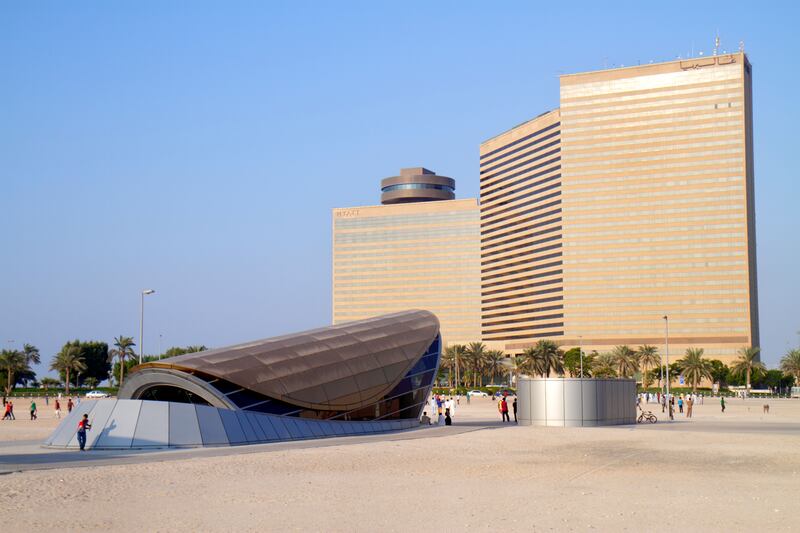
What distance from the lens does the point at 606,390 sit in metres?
44.8

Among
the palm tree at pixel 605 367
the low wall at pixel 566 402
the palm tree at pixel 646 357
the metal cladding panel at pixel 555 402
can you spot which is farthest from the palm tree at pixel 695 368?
the metal cladding panel at pixel 555 402

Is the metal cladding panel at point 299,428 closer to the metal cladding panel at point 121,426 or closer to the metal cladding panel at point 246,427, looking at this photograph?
the metal cladding panel at point 246,427

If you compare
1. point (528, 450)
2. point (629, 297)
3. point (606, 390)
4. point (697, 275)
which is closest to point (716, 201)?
point (697, 275)

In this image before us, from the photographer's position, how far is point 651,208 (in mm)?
175250

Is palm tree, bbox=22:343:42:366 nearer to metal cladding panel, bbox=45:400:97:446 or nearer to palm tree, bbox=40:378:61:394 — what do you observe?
palm tree, bbox=40:378:61:394

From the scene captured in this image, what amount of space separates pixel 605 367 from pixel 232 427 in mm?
113144

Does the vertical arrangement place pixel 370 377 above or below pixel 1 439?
above

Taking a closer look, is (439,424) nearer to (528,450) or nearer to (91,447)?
(528,450)

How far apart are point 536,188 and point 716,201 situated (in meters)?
40.1

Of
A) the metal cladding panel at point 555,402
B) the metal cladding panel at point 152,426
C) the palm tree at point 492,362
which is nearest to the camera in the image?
the metal cladding panel at point 152,426

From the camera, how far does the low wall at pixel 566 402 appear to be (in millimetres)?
43812

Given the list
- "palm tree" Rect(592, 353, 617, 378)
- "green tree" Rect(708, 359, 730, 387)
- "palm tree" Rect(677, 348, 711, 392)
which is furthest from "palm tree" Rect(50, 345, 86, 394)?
"green tree" Rect(708, 359, 730, 387)

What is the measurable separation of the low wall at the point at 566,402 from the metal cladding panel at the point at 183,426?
744 inches

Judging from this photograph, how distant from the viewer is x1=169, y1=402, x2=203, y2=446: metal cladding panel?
31.6 m
